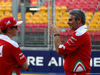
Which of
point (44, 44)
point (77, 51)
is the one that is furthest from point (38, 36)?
point (77, 51)

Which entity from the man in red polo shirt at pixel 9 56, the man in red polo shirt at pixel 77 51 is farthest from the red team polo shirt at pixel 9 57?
the man in red polo shirt at pixel 77 51

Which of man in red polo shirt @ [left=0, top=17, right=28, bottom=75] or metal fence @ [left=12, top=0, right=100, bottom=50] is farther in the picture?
metal fence @ [left=12, top=0, right=100, bottom=50]

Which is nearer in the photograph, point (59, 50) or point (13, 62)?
point (13, 62)

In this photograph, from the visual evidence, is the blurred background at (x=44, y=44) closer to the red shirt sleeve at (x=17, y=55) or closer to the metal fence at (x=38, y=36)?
the metal fence at (x=38, y=36)

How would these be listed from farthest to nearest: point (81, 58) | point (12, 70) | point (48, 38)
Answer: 1. point (48, 38)
2. point (81, 58)
3. point (12, 70)

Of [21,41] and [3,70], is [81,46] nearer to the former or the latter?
[3,70]

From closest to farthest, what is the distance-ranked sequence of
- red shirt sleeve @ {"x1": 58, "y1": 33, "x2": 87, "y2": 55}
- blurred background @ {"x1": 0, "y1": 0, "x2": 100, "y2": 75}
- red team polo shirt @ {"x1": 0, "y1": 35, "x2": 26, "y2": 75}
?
red team polo shirt @ {"x1": 0, "y1": 35, "x2": 26, "y2": 75}
red shirt sleeve @ {"x1": 58, "y1": 33, "x2": 87, "y2": 55}
blurred background @ {"x1": 0, "y1": 0, "x2": 100, "y2": 75}

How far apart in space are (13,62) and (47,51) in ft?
15.8

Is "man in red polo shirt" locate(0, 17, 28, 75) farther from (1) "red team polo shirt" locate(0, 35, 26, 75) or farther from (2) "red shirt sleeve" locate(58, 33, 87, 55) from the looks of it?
(2) "red shirt sleeve" locate(58, 33, 87, 55)

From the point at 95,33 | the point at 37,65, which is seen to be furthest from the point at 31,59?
the point at 95,33

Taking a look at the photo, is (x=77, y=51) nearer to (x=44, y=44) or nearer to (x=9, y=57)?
(x=9, y=57)

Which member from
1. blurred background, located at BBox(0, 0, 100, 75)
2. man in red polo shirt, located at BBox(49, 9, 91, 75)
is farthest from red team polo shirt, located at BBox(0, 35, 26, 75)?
blurred background, located at BBox(0, 0, 100, 75)

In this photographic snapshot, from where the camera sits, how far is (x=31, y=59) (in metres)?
8.00

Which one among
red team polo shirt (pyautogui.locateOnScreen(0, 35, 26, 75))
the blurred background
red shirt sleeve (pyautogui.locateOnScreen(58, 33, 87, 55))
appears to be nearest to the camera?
red team polo shirt (pyautogui.locateOnScreen(0, 35, 26, 75))
